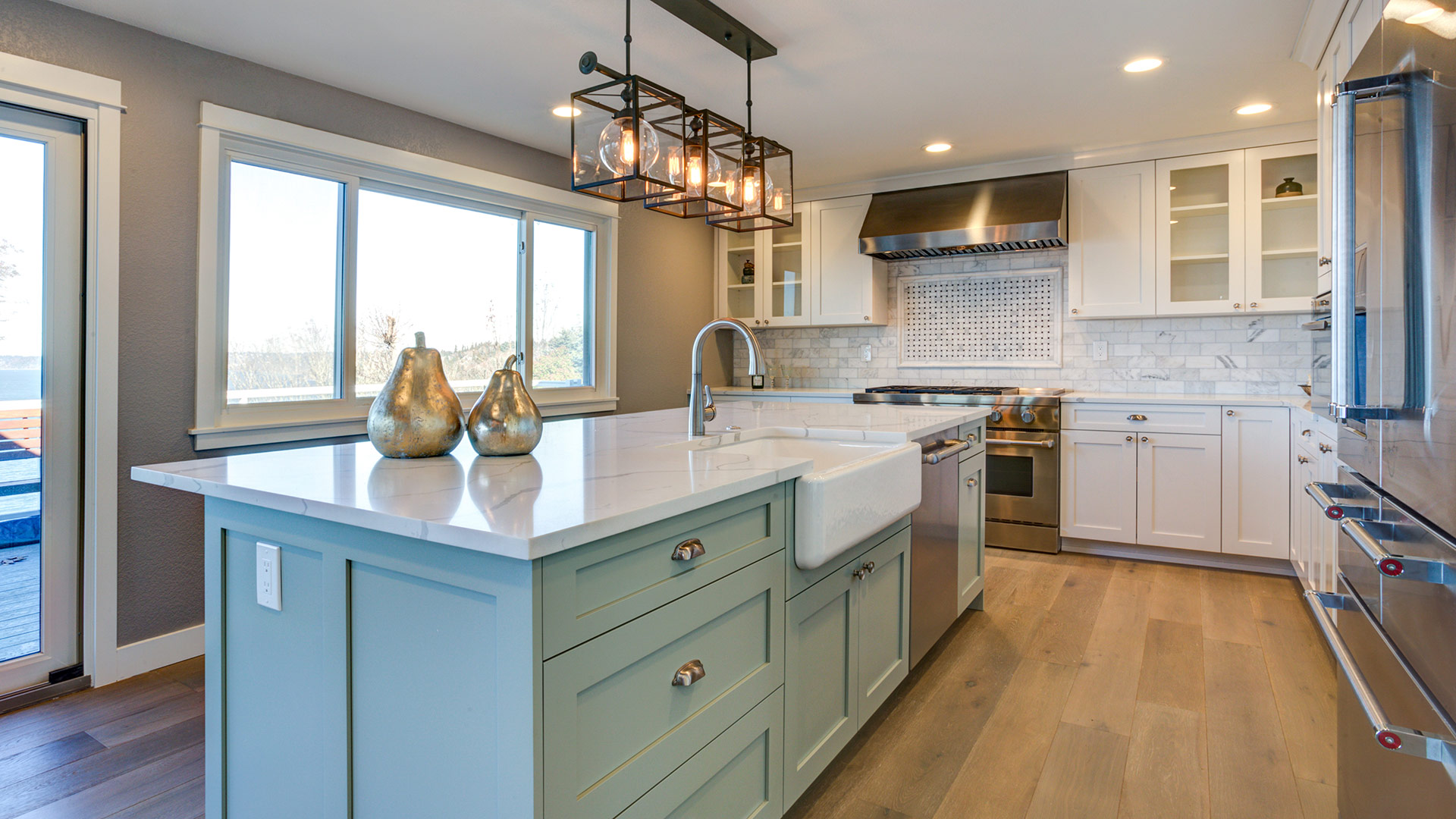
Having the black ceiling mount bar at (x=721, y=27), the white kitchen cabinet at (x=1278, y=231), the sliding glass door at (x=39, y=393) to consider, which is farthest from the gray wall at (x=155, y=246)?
the white kitchen cabinet at (x=1278, y=231)

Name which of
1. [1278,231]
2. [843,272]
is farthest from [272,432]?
[1278,231]

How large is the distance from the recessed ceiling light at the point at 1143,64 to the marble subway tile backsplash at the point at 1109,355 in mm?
1690

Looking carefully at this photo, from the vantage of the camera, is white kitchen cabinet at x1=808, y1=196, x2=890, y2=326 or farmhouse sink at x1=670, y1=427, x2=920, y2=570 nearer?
farmhouse sink at x1=670, y1=427, x2=920, y2=570

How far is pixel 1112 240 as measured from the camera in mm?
4434

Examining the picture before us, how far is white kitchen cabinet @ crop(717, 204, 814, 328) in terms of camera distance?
5.48 m

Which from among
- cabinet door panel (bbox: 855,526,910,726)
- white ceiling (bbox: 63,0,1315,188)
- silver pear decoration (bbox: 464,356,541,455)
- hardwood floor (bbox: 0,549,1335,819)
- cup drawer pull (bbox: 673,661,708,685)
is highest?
white ceiling (bbox: 63,0,1315,188)

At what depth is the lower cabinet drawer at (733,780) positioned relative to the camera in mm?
1334

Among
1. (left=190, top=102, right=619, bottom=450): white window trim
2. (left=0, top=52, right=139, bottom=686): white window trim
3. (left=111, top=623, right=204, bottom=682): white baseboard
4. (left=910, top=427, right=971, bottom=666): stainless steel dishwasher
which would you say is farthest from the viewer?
(left=190, top=102, right=619, bottom=450): white window trim

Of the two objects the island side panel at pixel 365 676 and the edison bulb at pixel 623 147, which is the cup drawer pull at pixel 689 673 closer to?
the island side panel at pixel 365 676

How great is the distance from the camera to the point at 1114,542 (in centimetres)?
434

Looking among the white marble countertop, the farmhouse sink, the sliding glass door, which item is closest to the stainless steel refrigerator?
the farmhouse sink

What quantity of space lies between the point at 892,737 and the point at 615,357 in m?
3.12

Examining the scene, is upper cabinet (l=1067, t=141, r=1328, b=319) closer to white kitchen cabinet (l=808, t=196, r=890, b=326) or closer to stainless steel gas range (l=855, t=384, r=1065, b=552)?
stainless steel gas range (l=855, t=384, r=1065, b=552)

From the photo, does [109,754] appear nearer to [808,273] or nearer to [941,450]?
[941,450]
